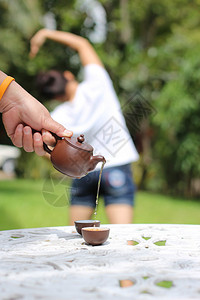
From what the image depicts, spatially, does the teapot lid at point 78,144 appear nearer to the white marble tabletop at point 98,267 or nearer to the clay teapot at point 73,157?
the clay teapot at point 73,157

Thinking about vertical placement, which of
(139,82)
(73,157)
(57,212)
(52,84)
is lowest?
(57,212)

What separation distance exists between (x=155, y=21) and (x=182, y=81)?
771cm

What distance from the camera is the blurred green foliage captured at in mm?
8445

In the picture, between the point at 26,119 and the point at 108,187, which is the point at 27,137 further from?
the point at 108,187

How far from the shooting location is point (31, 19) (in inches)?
427

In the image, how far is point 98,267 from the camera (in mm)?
1333

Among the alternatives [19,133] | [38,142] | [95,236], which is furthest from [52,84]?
[95,236]

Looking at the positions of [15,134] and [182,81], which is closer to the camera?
[15,134]

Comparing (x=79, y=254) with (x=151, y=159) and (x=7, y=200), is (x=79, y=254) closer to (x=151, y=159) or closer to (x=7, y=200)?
(x=7, y=200)

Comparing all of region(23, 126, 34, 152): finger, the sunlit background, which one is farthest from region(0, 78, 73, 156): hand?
the sunlit background

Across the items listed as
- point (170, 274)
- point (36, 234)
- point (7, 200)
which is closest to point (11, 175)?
point (7, 200)

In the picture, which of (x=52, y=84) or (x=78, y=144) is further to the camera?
(x=52, y=84)

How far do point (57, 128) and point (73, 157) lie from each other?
19 centimetres

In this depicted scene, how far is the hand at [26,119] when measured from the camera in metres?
1.77
